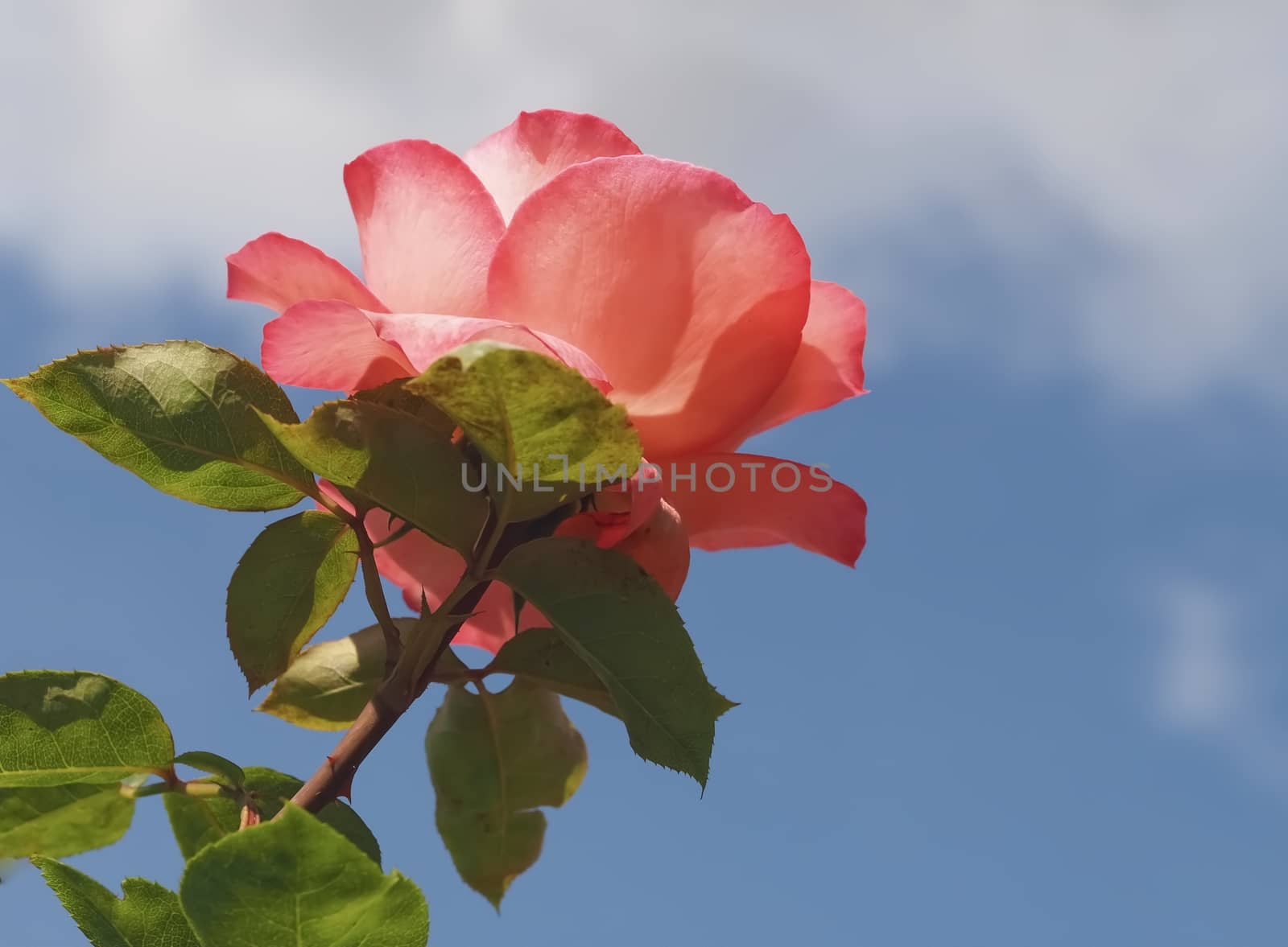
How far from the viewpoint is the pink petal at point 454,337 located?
639mm

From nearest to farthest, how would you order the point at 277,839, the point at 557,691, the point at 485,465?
the point at 277,839 < the point at 485,465 < the point at 557,691

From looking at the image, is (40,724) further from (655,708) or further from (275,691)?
(655,708)

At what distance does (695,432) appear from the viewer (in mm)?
740

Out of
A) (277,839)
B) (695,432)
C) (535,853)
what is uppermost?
(695,432)

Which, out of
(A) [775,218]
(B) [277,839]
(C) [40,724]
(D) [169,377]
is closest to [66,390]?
(D) [169,377]

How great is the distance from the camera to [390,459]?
666mm

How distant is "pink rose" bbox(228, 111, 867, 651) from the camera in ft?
2.27

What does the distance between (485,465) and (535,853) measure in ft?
1.21

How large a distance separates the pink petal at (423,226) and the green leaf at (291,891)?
12.8 inches

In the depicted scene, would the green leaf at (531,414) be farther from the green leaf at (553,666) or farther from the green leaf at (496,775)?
the green leaf at (496,775)

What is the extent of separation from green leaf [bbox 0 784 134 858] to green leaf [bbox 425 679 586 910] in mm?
226

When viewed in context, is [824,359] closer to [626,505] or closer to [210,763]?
[626,505]

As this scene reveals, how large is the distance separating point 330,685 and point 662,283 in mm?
391

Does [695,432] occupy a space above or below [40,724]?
above
